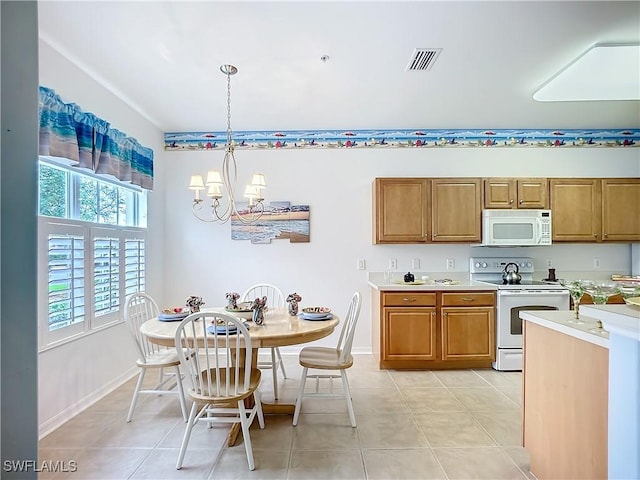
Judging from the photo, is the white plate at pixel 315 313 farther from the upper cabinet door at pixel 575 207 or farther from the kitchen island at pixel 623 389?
the upper cabinet door at pixel 575 207

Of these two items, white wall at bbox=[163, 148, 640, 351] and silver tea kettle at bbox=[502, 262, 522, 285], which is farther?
white wall at bbox=[163, 148, 640, 351]

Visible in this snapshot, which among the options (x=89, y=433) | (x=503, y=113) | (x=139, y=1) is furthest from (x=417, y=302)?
(x=139, y=1)

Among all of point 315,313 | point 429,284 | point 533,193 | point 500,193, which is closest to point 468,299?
point 429,284

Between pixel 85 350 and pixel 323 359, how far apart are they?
188 centimetres

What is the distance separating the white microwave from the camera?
3.60 m

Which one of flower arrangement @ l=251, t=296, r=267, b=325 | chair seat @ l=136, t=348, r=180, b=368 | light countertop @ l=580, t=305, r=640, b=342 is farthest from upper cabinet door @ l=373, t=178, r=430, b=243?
light countertop @ l=580, t=305, r=640, b=342

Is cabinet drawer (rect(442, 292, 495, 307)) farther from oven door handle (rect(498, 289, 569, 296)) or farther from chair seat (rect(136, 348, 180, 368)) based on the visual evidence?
chair seat (rect(136, 348, 180, 368))

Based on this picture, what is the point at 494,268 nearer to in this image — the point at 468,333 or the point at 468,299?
the point at 468,299

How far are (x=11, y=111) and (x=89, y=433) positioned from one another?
8.39ft

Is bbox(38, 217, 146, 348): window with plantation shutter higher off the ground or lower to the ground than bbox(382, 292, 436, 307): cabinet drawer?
higher

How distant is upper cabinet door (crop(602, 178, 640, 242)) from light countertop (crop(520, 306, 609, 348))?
2661 millimetres

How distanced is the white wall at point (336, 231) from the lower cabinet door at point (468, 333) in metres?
0.67

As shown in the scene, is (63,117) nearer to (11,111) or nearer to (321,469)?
(11,111)

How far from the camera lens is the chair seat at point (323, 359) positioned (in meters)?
2.38
